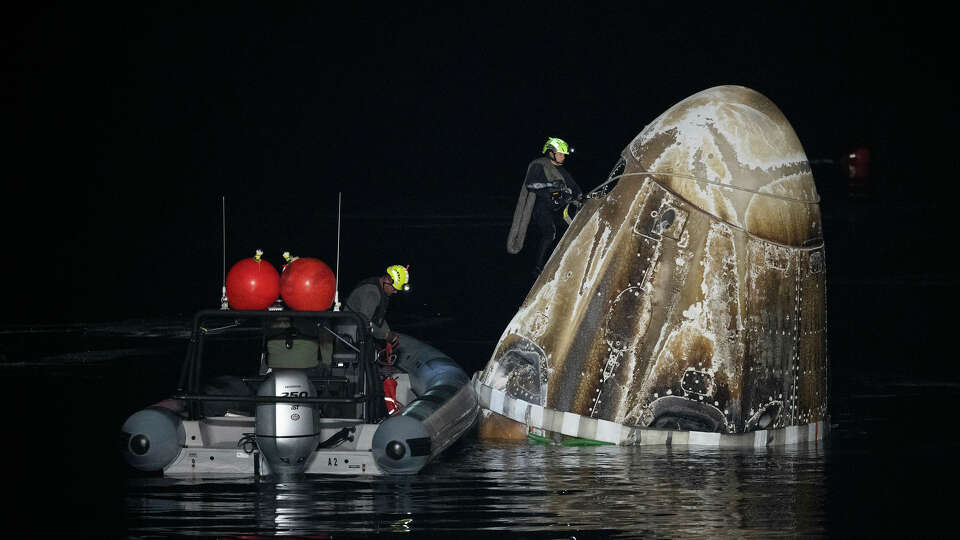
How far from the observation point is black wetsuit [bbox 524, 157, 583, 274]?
1798 cm

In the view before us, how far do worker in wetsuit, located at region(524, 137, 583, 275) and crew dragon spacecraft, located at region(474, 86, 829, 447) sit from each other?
5.57 feet

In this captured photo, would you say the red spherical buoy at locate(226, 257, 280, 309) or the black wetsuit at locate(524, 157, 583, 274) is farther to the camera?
the black wetsuit at locate(524, 157, 583, 274)

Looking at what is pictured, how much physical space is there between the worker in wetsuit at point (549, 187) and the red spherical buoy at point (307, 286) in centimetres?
355

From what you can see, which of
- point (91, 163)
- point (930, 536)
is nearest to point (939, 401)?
point (930, 536)

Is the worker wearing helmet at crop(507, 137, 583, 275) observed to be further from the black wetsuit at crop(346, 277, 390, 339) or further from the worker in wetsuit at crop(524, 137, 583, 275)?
the black wetsuit at crop(346, 277, 390, 339)

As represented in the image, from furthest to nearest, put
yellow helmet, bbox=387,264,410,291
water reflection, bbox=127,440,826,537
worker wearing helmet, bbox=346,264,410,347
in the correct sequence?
1. yellow helmet, bbox=387,264,410,291
2. worker wearing helmet, bbox=346,264,410,347
3. water reflection, bbox=127,440,826,537

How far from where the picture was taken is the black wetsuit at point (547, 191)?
59.0 ft

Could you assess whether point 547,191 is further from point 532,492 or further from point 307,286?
point 532,492

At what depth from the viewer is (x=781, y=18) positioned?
3113 inches

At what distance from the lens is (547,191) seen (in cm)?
1816

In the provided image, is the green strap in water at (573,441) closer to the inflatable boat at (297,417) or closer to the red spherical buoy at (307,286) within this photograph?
the inflatable boat at (297,417)

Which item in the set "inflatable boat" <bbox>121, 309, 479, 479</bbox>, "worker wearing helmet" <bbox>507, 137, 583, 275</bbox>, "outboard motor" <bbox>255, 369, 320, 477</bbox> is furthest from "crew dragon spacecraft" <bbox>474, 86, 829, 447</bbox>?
"outboard motor" <bbox>255, 369, 320, 477</bbox>

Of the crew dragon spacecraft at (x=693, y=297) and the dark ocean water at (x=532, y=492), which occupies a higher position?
the crew dragon spacecraft at (x=693, y=297)

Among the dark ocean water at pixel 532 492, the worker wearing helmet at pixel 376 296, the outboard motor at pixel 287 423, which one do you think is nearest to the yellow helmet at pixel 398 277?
the worker wearing helmet at pixel 376 296
